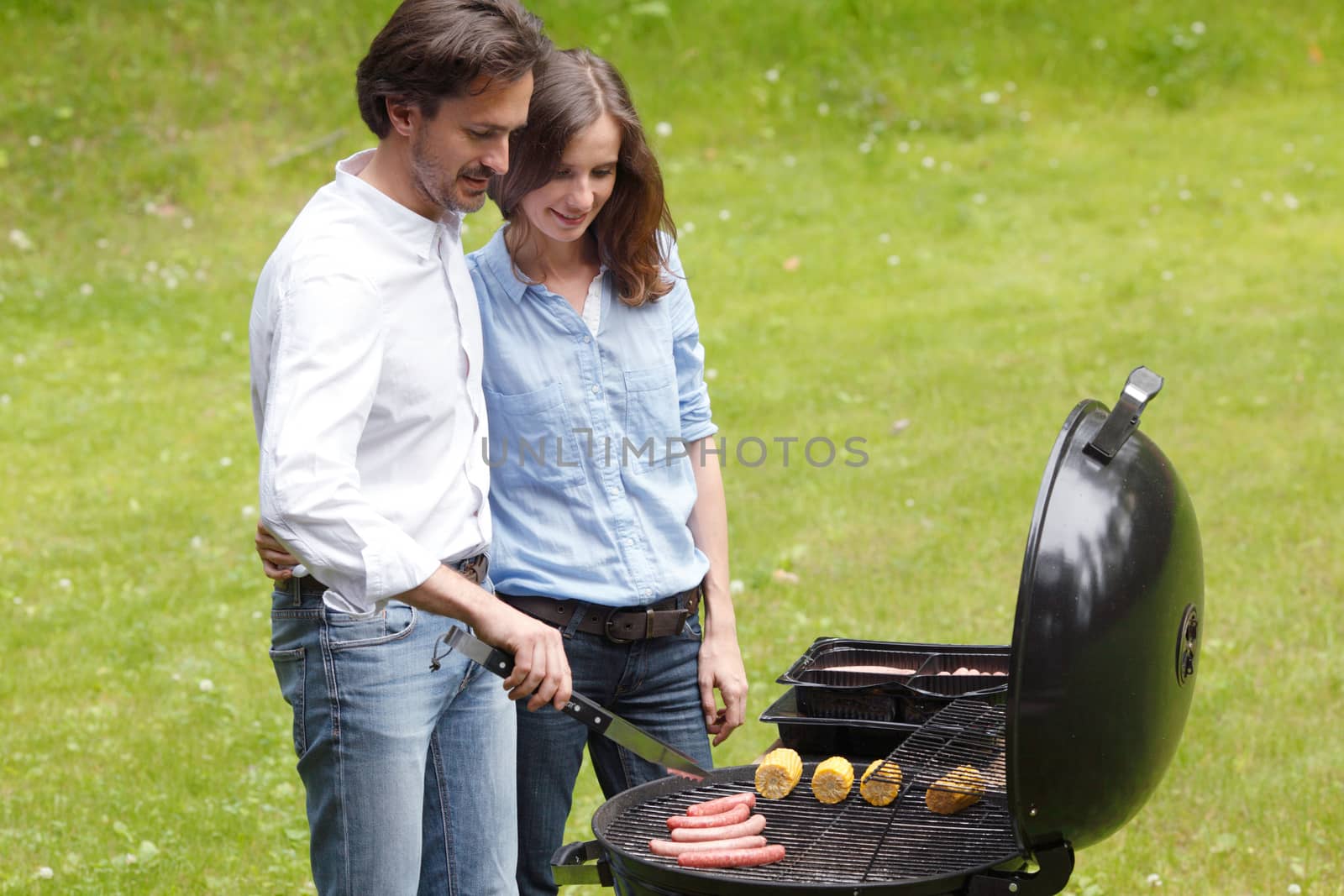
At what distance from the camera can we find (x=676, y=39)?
12086 mm

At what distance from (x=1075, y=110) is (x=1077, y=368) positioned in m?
4.32

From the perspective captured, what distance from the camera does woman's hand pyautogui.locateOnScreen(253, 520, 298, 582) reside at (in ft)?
7.91

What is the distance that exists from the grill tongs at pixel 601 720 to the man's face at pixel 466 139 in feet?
2.49

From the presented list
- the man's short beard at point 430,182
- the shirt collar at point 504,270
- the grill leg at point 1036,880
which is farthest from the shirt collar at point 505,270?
the grill leg at point 1036,880

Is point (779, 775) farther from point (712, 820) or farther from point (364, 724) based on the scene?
point (364, 724)

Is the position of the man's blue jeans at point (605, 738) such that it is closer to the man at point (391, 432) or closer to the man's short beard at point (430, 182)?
the man at point (391, 432)

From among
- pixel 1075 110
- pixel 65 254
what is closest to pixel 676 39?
pixel 1075 110

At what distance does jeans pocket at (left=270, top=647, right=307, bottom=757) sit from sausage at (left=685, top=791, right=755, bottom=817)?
0.70 metres

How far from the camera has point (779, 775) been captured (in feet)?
8.77

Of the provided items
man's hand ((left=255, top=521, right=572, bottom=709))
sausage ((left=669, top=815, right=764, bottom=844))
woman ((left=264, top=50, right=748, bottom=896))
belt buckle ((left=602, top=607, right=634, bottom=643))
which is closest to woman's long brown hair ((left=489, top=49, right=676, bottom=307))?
woman ((left=264, top=50, right=748, bottom=896))

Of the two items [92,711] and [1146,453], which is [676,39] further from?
[1146,453]

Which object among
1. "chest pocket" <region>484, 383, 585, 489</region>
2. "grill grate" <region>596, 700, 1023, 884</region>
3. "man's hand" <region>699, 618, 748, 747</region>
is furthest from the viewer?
"man's hand" <region>699, 618, 748, 747</region>

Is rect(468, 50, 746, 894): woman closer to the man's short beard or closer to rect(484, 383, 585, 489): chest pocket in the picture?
rect(484, 383, 585, 489): chest pocket

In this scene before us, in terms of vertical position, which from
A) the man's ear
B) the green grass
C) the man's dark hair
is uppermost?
the man's dark hair
